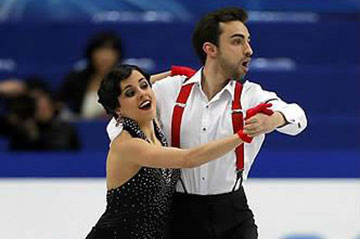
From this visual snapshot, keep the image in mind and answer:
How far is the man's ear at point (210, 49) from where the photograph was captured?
391 cm

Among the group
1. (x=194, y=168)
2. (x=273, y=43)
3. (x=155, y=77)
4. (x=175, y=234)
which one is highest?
(x=273, y=43)

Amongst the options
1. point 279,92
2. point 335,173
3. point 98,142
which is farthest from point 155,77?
Answer: point 279,92

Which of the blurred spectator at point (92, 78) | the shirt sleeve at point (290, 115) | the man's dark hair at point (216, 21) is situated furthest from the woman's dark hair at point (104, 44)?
the shirt sleeve at point (290, 115)

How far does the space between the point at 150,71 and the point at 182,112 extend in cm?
304

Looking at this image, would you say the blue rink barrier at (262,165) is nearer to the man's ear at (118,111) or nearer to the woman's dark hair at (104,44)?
the woman's dark hair at (104,44)

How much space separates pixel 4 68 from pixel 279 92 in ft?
6.59

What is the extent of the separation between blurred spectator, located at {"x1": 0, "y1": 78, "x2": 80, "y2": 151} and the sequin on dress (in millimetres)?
2521

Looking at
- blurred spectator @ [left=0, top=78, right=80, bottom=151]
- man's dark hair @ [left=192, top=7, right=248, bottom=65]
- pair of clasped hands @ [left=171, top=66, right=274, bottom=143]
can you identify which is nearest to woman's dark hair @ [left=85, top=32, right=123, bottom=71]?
blurred spectator @ [left=0, top=78, right=80, bottom=151]

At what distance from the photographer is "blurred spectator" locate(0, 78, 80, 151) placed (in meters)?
6.32

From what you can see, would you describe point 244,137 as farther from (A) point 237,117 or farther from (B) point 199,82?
(B) point 199,82

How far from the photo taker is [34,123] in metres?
6.45

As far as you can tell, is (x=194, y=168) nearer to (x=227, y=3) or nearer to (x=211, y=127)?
(x=211, y=127)

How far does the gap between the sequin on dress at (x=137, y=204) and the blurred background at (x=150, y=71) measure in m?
1.02

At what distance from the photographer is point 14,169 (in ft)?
18.9
